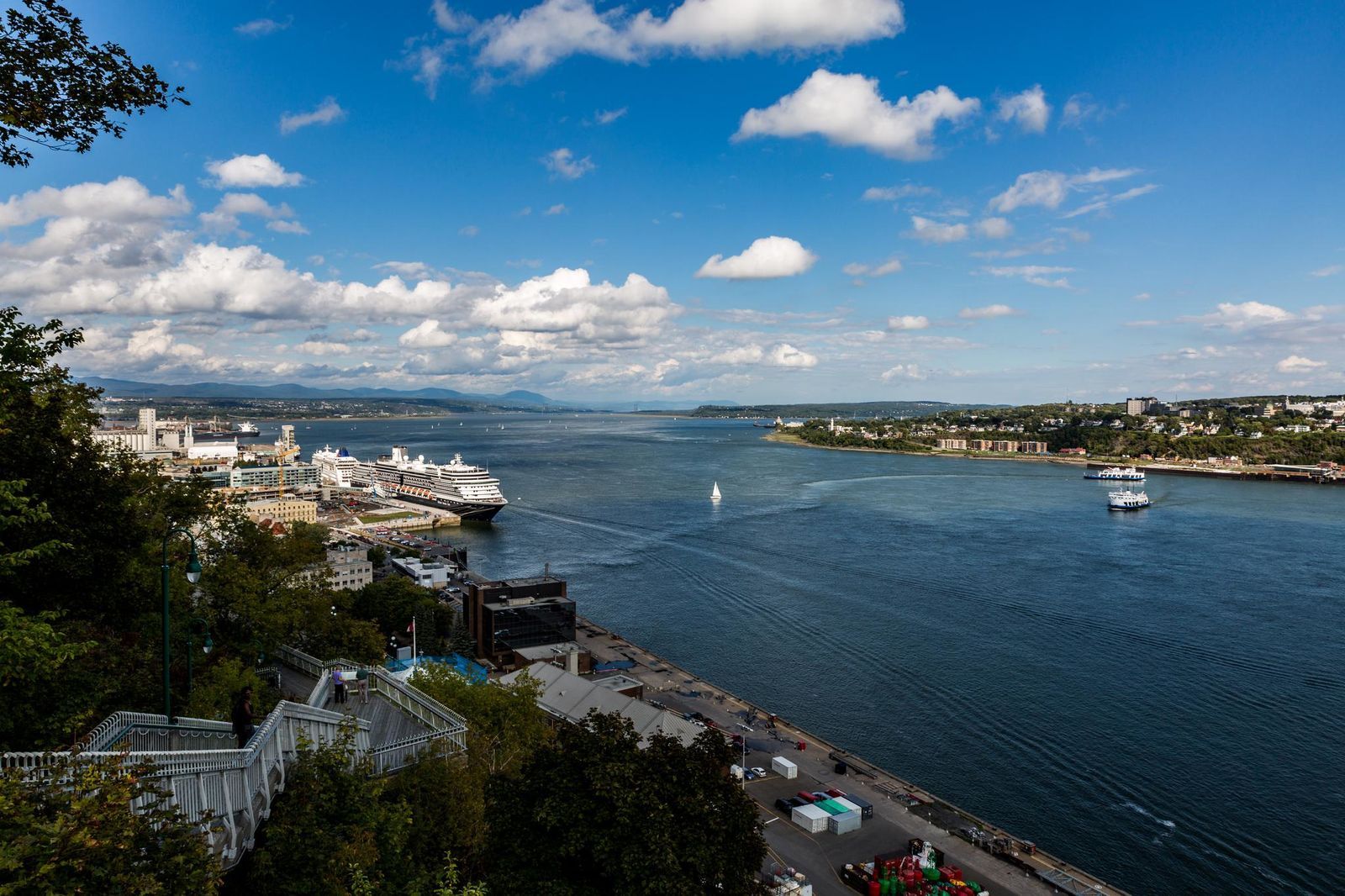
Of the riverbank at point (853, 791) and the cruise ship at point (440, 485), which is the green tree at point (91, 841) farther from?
the cruise ship at point (440, 485)

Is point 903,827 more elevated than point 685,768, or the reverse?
point 685,768

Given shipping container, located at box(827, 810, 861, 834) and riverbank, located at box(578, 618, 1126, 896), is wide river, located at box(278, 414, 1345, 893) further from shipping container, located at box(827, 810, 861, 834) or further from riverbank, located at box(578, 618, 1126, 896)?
shipping container, located at box(827, 810, 861, 834)

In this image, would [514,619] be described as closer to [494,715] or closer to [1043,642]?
[494,715]

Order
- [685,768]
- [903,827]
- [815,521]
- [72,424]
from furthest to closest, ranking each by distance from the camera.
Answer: [815,521] → [903,827] → [72,424] → [685,768]

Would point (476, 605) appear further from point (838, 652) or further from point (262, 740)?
point (262, 740)

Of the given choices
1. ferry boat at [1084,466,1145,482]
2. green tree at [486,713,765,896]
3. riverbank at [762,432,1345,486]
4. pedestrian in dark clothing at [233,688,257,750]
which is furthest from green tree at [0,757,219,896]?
riverbank at [762,432,1345,486]

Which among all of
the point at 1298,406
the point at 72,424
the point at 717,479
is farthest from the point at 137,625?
the point at 1298,406

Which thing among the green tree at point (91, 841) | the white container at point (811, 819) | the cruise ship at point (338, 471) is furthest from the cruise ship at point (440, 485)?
the green tree at point (91, 841)
